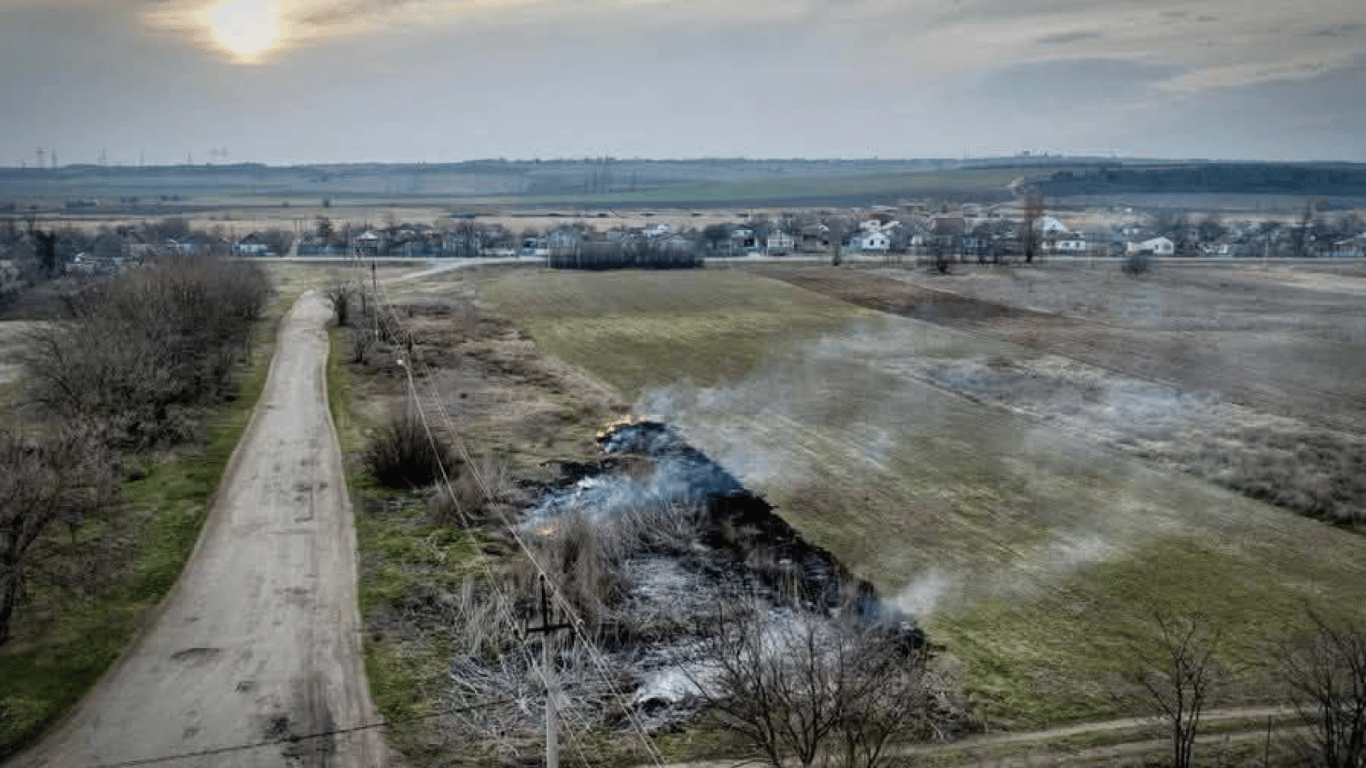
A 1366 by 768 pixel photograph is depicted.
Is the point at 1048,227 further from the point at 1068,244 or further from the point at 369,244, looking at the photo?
the point at 369,244

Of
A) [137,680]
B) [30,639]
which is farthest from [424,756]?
[30,639]

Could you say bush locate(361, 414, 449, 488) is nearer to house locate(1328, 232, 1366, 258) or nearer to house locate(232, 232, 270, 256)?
house locate(232, 232, 270, 256)

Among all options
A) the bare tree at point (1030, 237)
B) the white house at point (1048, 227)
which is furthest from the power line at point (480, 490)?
the white house at point (1048, 227)

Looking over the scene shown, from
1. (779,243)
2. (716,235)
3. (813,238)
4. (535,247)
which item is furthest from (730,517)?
(813,238)

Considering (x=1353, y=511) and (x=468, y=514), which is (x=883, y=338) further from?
(x=468, y=514)

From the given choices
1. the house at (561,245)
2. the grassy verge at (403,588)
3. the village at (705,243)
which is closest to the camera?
the grassy verge at (403,588)

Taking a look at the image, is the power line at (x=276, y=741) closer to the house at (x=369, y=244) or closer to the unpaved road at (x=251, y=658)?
the unpaved road at (x=251, y=658)

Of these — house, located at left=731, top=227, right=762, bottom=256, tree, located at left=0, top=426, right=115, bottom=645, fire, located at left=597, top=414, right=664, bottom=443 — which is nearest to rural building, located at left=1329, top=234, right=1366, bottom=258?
house, located at left=731, top=227, right=762, bottom=256
